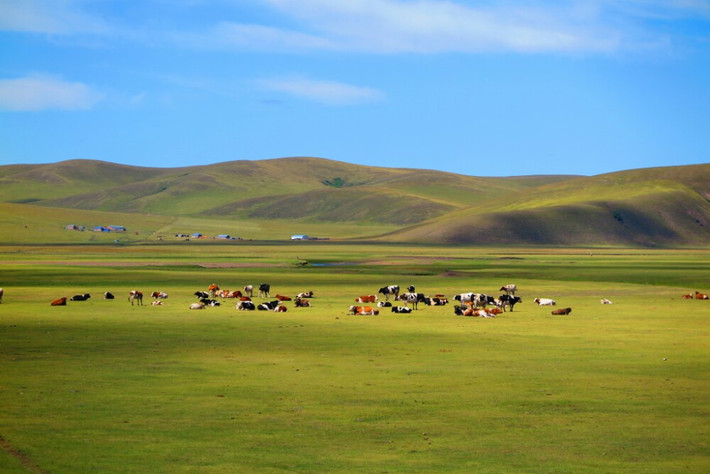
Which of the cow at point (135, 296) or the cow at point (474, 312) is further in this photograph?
the cow at point (135, 296)

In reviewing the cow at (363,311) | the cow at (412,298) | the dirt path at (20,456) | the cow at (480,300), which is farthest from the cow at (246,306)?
the dirt path at (20,456)

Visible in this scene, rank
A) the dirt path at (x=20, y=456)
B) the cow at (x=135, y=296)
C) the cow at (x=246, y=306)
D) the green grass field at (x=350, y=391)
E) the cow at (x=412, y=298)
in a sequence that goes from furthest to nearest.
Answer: the cow at (x=135, y=296), the cow at (x=412, y=298), the cow at (x=246, y=306), the green grass field at (x=350, y=391), the dirt path at (x=20, y=456)

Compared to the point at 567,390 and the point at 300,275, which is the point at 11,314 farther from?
the point at 300,275

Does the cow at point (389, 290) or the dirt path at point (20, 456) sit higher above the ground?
the cow at point (389, 290)

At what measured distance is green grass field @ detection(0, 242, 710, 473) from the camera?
14.2 meters

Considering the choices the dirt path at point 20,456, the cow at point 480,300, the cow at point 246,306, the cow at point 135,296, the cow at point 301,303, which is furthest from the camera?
the cow at point 135,296

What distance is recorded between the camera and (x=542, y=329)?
3175 cm

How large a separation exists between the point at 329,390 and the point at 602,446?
6.35 m

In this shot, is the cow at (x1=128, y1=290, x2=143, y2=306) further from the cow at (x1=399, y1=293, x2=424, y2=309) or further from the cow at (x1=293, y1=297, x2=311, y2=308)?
the cow at (x1=399, y1=293, x2=424, y2=309)

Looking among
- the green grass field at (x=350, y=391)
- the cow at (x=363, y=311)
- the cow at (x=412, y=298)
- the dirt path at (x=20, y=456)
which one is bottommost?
the dirt path at (x=20, y=456)

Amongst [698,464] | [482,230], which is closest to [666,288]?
[698,464]

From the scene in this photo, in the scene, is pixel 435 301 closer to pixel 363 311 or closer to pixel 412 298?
pixel 412 298

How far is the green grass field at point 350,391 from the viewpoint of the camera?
14.2 meters

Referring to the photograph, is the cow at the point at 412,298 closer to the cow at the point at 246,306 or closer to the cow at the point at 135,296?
the cow at the point at 246,306
